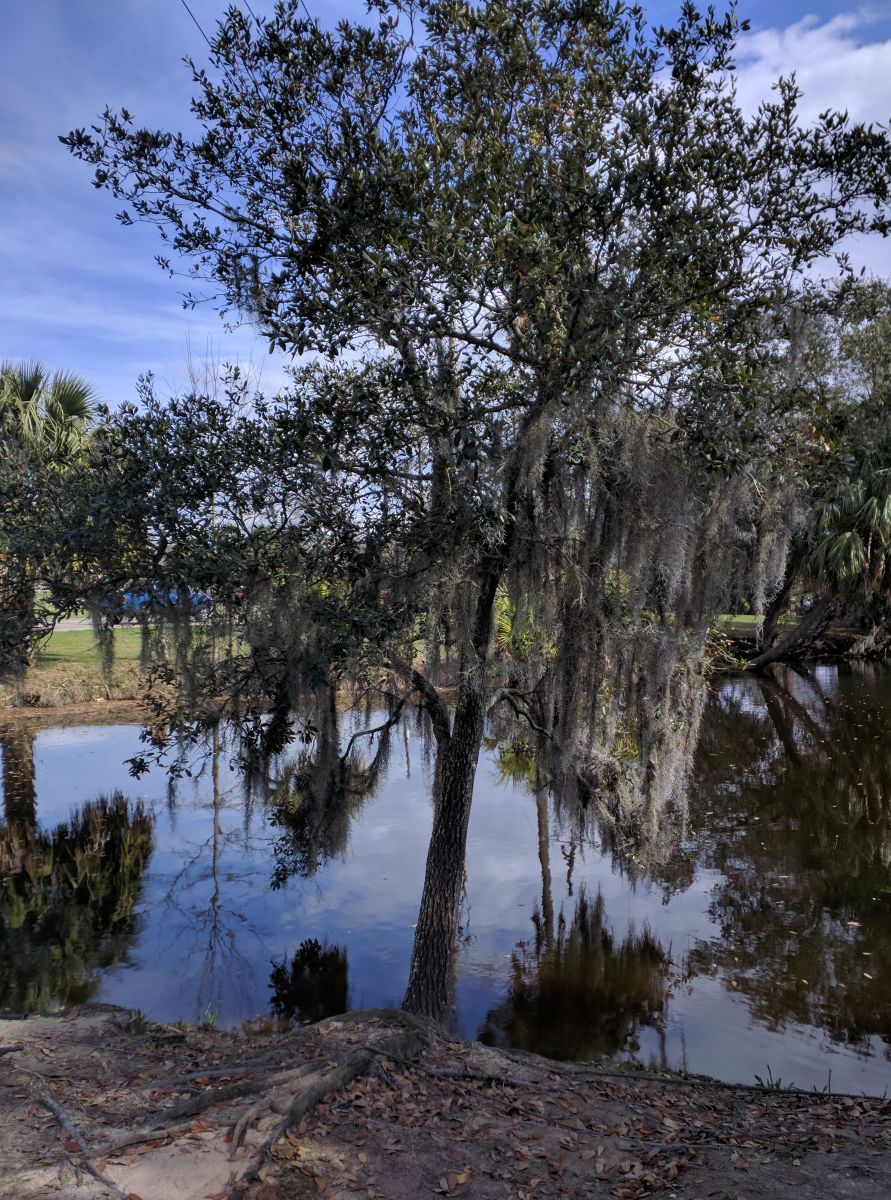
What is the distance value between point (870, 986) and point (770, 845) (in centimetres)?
358

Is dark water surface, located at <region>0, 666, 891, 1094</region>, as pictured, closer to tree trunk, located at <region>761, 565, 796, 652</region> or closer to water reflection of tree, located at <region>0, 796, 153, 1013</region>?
water reflection of tree, located at <region>0, 796, 153, 1013</region>

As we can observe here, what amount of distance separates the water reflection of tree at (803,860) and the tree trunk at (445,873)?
293 cm

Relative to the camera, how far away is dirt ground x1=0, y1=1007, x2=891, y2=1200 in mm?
3895

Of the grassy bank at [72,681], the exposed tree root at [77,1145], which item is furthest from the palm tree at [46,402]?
the exposed tree root at [77,1145]

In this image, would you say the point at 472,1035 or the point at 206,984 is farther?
the point at 206,984

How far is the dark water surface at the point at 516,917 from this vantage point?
24.9 ft

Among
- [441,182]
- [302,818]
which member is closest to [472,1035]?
[302,818]

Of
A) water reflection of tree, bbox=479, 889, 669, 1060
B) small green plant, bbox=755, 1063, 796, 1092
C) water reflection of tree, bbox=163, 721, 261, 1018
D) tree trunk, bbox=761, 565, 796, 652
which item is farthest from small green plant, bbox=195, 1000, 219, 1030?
tree trunk, bbox=761, 565, 796, 652

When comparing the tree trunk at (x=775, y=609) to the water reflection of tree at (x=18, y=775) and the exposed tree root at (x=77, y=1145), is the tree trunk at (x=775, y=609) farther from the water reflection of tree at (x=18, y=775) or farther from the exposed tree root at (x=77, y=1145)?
the exposed tree root at (x=77, y=1145)

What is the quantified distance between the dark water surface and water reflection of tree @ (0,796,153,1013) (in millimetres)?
31

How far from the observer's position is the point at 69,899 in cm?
999

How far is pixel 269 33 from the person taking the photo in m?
5.45

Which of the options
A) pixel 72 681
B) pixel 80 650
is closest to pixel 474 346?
pixel 72 681

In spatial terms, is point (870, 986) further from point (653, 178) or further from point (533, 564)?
point (653, 178)
